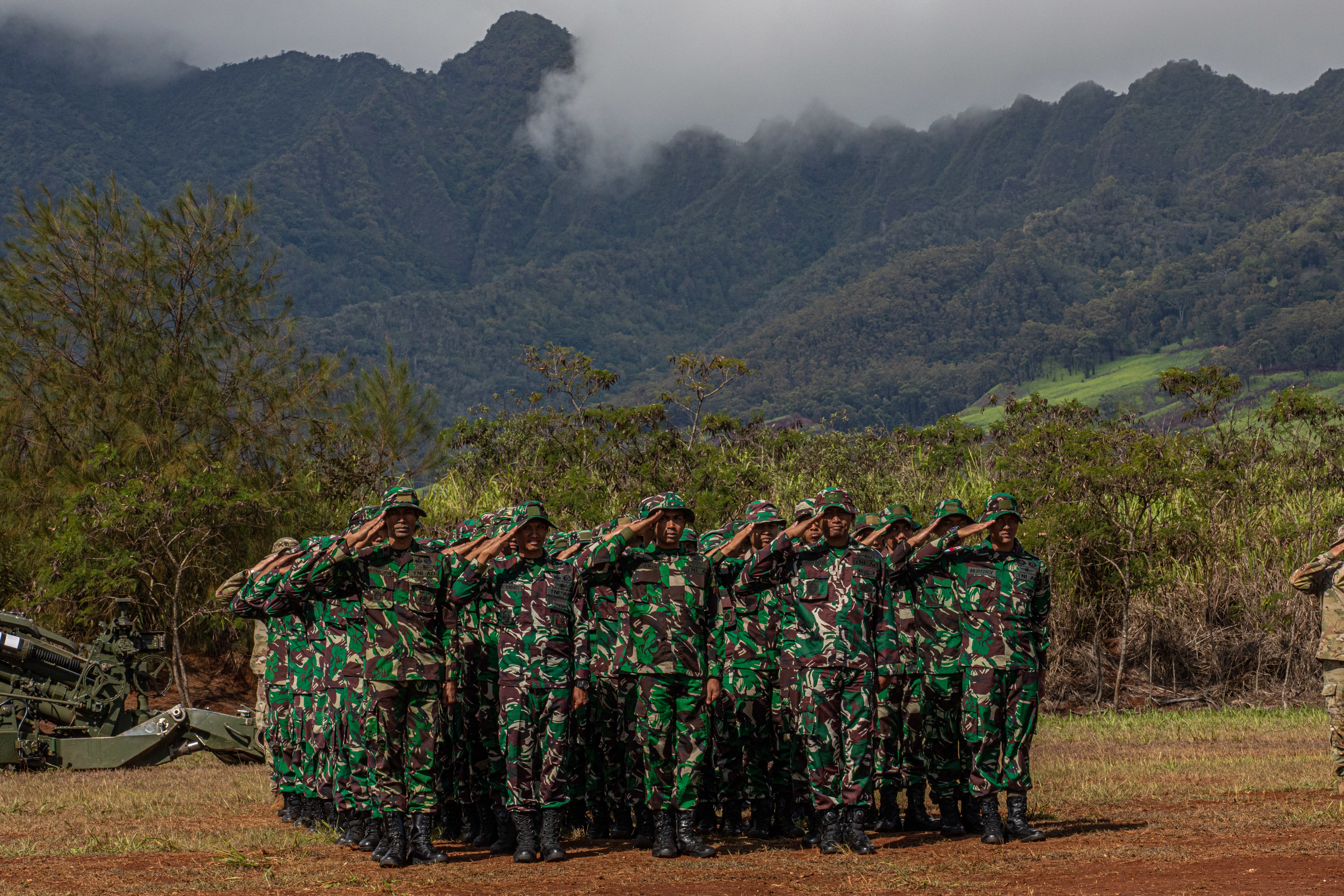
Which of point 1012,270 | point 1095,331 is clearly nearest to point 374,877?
point 1095,331

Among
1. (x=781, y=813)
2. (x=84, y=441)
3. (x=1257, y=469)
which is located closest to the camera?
(x=781, y=813)

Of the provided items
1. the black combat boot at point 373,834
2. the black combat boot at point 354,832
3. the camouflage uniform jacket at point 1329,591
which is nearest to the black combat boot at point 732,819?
the black combat boot at point 373,834

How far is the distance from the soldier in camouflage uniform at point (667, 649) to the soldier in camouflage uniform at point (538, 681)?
269mm

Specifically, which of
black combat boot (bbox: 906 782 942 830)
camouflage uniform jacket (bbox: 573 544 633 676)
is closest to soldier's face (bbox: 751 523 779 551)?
camouflage uniform jacket (bbox: 573 544 633 676)

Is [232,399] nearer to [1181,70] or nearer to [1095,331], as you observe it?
[1095,331]

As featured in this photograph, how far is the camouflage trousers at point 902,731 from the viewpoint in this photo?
7.59 m

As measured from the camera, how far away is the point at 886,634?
7199mm

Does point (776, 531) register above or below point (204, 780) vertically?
above

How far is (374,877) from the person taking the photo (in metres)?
6.50

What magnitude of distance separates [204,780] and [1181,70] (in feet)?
658

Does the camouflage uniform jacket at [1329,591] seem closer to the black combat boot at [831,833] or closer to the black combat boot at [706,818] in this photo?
the black combat boot at [831,833]

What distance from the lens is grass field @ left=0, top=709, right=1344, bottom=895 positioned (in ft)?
20.3

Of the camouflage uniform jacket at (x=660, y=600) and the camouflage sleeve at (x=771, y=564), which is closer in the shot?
the camouflage uniform jacket at (x=660, y=600)

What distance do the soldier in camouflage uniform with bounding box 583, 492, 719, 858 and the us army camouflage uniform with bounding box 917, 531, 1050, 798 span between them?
147 centimetres
